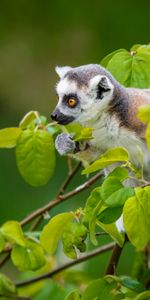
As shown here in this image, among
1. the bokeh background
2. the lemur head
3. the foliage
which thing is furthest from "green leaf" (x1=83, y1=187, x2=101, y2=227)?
the bokeh background

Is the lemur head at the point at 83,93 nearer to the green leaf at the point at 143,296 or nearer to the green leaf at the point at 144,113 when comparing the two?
the green leaf at the point at 143,296

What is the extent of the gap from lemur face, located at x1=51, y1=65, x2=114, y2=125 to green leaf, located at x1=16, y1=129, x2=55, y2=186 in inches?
8.0

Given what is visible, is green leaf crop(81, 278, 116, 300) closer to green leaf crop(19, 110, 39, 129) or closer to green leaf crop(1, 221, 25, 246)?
green leaf crop(1, 221, 25, 246)

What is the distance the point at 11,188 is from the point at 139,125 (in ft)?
8.66

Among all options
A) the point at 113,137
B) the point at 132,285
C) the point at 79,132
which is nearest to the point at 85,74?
the point at 113,137

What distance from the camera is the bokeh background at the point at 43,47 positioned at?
4.96 meters

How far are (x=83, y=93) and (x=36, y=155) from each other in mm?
374

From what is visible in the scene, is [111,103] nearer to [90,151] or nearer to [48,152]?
[90,151]

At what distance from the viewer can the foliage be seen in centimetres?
178

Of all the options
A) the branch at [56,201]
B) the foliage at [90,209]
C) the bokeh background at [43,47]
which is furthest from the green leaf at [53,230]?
the bokeh background at [43,47]

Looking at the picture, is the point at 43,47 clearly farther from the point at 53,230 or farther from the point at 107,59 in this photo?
the point at 53,230

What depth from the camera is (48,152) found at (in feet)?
7.18

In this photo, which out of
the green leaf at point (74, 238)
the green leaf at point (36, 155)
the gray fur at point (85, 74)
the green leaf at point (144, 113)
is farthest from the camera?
the gray fur at point (85, 74)

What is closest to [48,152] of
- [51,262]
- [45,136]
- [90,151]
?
[45,136]
